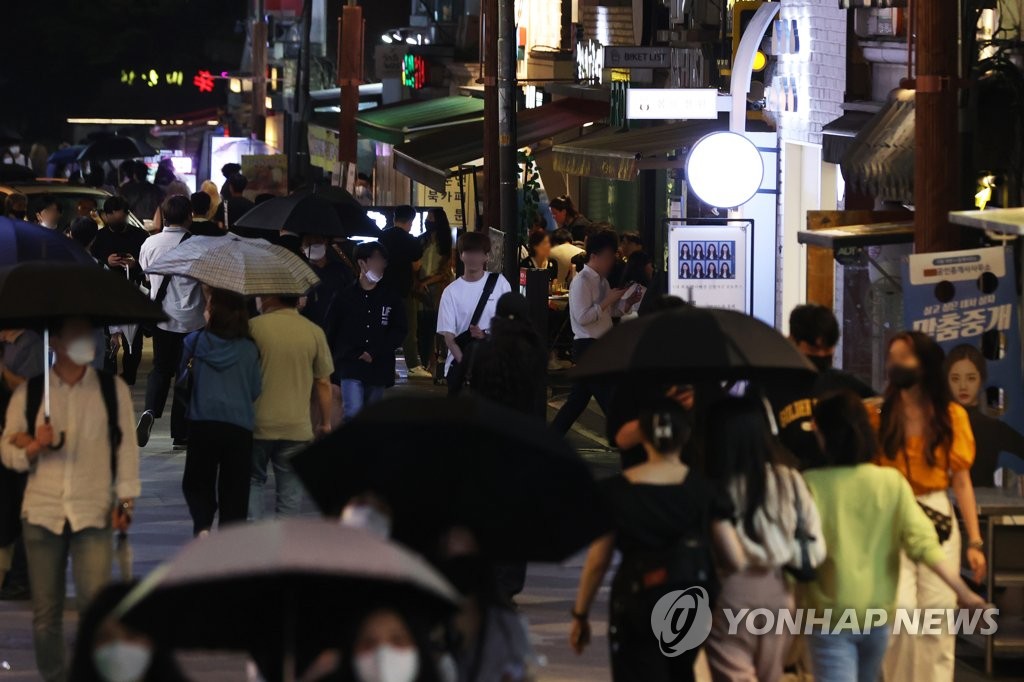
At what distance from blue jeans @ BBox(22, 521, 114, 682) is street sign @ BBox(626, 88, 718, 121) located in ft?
38.4

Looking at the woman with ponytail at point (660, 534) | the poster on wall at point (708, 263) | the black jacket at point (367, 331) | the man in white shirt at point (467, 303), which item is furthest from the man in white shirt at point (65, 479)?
the poster on wall at point (708, 263)

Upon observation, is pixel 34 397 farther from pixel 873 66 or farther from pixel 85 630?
pixel 873 66

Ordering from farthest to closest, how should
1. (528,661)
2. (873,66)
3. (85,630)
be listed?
(873,66), (528,661), (85,630)

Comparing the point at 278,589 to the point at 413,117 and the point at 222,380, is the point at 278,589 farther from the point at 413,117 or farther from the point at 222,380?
the point at 413,117

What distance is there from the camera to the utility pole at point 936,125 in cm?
1106

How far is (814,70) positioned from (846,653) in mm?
12620

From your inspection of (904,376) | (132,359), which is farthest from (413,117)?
(904,376)

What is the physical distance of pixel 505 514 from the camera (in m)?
6.05

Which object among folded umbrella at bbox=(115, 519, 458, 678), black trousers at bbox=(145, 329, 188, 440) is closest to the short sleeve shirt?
black trousers at bbox=(145, 329, 188, 440)

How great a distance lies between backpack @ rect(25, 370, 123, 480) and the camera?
8578mm

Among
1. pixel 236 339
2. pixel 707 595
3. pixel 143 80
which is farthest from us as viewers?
pixel 143 80

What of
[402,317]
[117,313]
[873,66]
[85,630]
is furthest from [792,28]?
[85,630]

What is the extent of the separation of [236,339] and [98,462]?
95.3 inches

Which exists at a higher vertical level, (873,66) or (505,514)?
(873,66)
